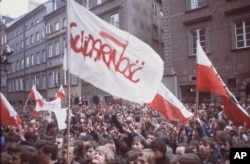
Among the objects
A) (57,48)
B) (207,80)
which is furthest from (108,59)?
(57,48)

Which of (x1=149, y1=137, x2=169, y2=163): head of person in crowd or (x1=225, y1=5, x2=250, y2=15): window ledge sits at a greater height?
(x1=225, y1=5, x2=250, y2=15): window ledge

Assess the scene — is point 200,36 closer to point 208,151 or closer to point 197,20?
point 197,20

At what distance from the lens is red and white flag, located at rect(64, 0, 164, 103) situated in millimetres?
4938

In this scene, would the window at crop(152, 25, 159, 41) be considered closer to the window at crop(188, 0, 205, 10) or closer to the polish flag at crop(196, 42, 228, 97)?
the window at crop(188, 0, 205, 10)

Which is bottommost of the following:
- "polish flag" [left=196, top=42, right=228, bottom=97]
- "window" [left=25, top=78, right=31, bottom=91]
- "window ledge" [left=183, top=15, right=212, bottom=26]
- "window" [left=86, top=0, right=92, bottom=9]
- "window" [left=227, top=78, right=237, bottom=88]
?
"polish flag" [left=196, top=42, right=228, bottom=97]

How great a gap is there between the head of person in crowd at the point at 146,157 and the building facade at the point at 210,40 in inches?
512

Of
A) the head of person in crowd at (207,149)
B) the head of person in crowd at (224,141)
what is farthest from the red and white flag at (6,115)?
the head of person in crowd at (224,141)

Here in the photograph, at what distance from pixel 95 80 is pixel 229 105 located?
3.04 metres

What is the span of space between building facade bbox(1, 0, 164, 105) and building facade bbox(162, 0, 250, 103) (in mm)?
5262

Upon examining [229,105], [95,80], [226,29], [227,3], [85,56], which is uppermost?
[227,3]

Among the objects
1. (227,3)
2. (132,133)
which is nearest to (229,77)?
(227,3)

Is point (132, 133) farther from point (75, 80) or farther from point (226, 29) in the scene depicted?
point (75, 80)

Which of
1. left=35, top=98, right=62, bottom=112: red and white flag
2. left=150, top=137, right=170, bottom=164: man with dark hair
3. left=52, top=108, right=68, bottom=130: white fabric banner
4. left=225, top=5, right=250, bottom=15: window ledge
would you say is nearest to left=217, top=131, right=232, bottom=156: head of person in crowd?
left=150, top=137, right=170, bottom=164: man with dark hair

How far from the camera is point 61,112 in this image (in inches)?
376
